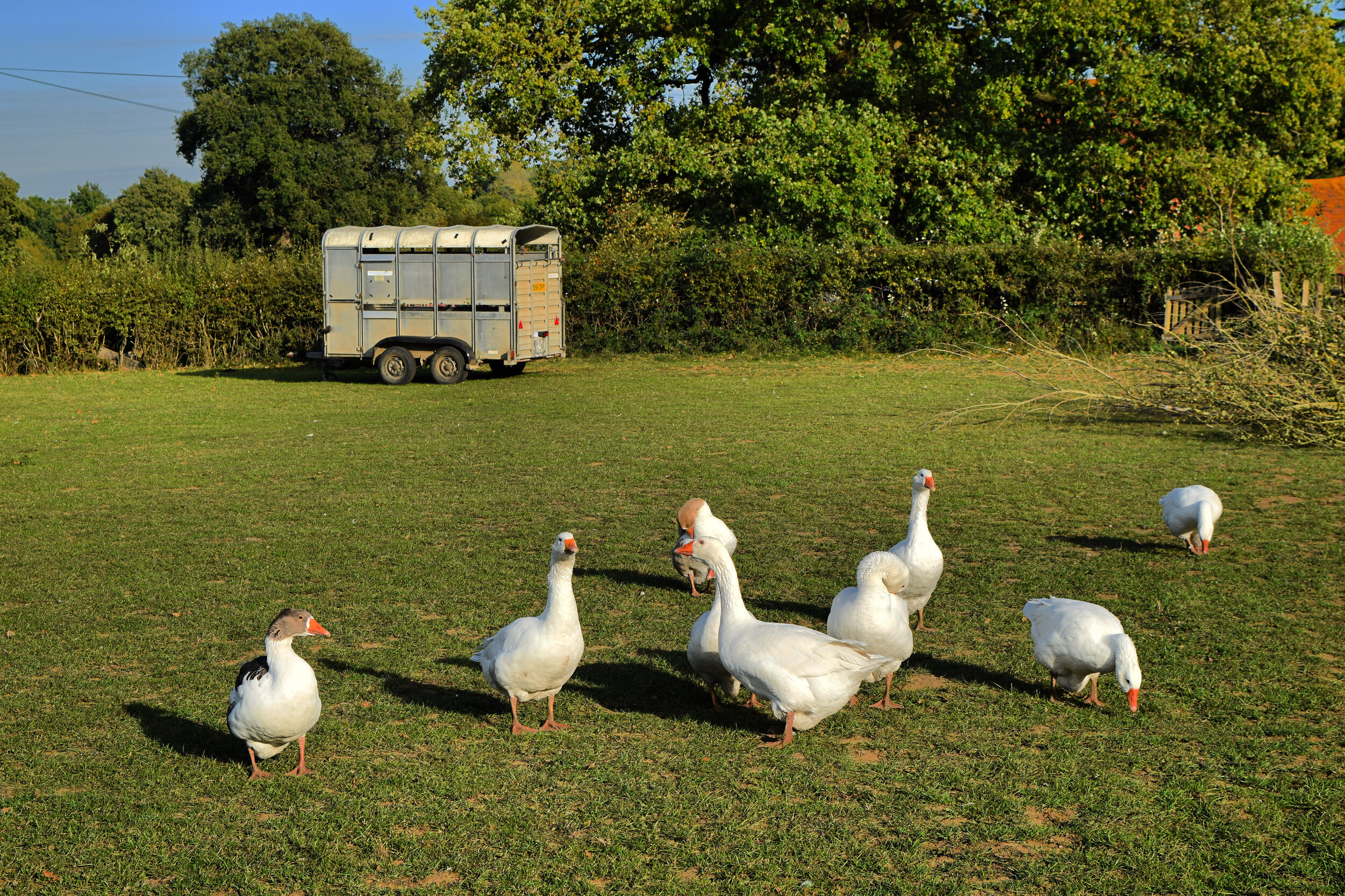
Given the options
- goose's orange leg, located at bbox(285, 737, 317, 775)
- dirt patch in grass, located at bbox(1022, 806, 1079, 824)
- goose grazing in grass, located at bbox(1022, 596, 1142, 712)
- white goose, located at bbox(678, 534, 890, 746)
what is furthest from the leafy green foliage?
dirt patch in grass, located at bbox(1022, 806, 1079, 824)

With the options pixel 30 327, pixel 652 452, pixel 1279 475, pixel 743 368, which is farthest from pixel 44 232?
pixel 1279 475

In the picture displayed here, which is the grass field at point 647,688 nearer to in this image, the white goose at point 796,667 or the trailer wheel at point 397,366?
the white goose at point 796,667

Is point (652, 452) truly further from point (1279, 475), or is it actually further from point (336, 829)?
point (336, 829)

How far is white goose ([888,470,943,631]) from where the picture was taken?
639 centimetres

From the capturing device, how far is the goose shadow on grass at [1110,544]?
8.55m

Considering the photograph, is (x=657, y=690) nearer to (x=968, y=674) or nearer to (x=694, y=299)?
(x=968, y=674)

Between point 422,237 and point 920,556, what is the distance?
16.7m

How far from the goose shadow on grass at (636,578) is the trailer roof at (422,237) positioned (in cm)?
1377

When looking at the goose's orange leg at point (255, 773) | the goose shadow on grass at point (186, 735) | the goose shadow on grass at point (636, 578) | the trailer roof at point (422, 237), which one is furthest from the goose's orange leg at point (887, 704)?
the trailer roof at point (422, 237)

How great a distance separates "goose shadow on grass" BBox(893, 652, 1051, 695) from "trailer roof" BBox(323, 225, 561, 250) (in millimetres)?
16137

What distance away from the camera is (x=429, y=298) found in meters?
21.2

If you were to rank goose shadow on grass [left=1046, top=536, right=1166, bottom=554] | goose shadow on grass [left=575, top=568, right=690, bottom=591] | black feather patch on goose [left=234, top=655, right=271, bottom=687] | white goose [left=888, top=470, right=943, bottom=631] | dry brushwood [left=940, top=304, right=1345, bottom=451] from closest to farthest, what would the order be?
black feather patch on goose [left=234, top=655, right=271, bottom=687] → white goose [left=888, top=470, right=943, bottom=631] → goose shadow on grass [left=575, top=568, right=690, bottom=591] → goose shadow on grass [left=1046, top=536, right=1166, bottom=554] → dry brushwood [left=940, top=304, right=1345, bottom=451]

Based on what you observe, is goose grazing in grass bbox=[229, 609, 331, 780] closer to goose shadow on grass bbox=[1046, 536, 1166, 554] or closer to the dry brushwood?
goose shadow on grass bbox=[1046, 536, 1166, 554]

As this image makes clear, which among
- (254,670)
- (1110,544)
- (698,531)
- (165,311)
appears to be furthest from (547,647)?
(165,311)
